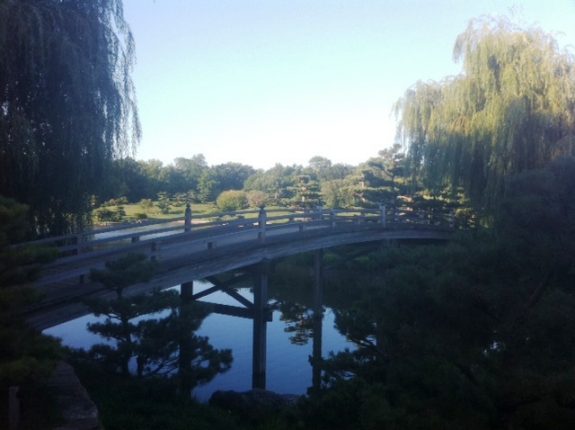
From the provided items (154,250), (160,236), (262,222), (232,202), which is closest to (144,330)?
(154,250)

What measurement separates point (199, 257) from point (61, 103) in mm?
3144

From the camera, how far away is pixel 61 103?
7.63 m

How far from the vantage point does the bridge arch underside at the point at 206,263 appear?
21.2 feet

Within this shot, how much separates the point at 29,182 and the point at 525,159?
12704 millimetres

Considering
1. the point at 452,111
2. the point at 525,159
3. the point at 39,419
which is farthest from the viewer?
the point at 452,111

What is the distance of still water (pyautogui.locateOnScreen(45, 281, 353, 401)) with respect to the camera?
33.9ft

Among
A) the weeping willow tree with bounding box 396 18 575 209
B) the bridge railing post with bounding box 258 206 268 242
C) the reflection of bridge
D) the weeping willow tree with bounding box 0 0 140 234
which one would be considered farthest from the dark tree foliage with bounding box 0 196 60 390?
the weeping willow tree with bounding box 396 18 575 209

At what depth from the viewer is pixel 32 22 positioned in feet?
23.4

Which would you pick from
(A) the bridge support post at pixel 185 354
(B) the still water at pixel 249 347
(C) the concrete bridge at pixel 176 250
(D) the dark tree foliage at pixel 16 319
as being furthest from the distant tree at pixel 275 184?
(D) the dark tree foliage at pixel 16 319

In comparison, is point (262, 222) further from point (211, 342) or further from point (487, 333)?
point (487, 333)

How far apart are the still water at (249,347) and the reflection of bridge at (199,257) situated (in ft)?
1.95

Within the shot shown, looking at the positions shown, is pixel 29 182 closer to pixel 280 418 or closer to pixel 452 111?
pixel 280 418

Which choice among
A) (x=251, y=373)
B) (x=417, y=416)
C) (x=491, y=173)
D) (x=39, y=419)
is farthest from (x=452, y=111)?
(x=39, y=419)

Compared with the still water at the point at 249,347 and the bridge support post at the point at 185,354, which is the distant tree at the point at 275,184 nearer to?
the still water at the point at 249,347
